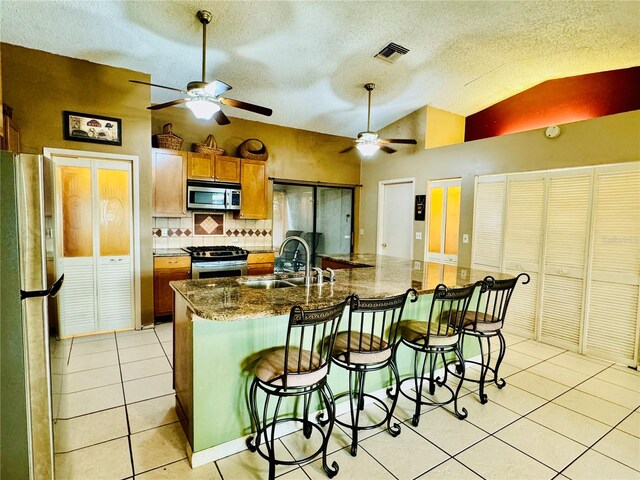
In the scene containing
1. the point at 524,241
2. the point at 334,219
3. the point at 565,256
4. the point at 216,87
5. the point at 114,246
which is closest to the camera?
the point at 216,87

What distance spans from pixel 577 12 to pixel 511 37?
580 millimetres

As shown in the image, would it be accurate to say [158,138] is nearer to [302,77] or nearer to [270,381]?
[302,77]

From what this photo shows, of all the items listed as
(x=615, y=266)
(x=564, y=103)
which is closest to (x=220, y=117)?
(x=615, y=266)

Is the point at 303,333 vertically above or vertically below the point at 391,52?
below

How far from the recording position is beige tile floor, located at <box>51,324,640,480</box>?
6.28 feet

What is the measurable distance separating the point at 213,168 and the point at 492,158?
12.4 ft

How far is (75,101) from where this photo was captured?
3619mm

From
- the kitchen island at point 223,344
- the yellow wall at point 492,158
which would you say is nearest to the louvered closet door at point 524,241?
the yellow wall at point 492,158

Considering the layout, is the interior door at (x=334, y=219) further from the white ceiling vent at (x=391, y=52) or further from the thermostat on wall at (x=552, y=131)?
the thermostat on wall at (x=552, y=131)

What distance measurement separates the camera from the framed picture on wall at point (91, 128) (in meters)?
3.61

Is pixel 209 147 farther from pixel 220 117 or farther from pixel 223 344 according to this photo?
pixel 223 344

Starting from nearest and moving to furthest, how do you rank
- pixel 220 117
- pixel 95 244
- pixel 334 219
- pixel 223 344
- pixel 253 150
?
pixel 223 344 → pixel 220 117 → pixel 95 244 → pixel 253 150 → pixel 334 219

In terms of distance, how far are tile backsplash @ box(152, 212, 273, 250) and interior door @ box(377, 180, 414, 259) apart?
203cm

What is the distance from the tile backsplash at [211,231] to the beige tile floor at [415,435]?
78.3 inches
